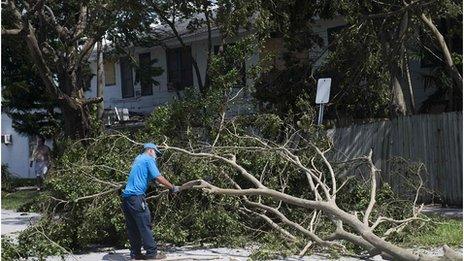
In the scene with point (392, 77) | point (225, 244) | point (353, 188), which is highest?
point (392, 77)

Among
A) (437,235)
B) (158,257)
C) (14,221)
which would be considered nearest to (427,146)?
(437,235)

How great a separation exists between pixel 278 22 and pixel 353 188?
231 inches

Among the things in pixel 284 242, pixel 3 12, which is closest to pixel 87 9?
pixel 3 12

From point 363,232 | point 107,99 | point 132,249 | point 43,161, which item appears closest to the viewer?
point 363,232

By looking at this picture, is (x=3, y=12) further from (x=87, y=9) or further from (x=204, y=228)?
(x=204, y=228)

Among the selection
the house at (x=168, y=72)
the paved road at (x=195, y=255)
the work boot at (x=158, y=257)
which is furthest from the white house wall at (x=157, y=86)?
the work boot at (x=158, y=257)

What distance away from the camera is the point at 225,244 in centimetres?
954

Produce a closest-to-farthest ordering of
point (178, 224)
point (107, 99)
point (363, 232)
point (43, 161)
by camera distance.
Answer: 1. point (363, 232)
2. point (178, 224)
3. point (43, 161)
4. point (107, 99)

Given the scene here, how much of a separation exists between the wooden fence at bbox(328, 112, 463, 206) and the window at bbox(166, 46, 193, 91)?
444 inches

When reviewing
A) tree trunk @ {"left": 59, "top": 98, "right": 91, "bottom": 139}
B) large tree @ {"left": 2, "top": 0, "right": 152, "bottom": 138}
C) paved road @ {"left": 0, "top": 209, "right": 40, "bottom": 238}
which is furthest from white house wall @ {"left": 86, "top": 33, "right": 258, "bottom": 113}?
paved road @ {"left": 0, "top": 209, "right": 40, "bottom": 238}

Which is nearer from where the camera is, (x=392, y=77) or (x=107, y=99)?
(x=392, y=77)

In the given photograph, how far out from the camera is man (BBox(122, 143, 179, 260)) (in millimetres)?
8344

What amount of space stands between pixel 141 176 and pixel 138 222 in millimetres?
601

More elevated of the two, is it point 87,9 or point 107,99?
point 87,9
